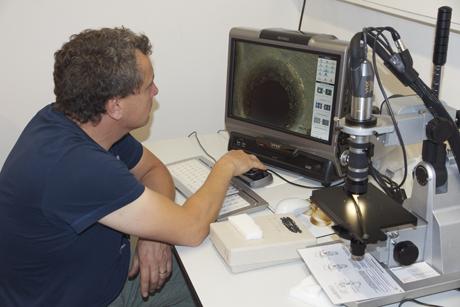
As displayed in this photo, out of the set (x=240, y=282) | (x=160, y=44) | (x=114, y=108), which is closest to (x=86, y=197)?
(x=114, y=108)

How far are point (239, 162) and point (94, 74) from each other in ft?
1.71

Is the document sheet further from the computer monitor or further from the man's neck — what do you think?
the man's neck

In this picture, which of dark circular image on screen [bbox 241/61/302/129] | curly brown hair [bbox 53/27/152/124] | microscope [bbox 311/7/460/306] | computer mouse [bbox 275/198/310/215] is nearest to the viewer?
microscope [bbox 311/7/460/306]

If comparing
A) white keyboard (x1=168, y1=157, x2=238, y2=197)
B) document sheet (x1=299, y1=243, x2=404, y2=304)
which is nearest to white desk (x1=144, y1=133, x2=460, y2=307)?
document sheet (x1=299, y1=243, x2=404, y2=304)

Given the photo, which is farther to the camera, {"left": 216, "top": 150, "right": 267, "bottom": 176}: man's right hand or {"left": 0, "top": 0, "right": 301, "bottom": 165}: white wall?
{"left": 0, "top": 0, "right": 301, "bottom": 165}: white wall

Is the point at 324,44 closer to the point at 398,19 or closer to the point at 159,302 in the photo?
the point at 398,19

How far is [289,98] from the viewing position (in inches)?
66.5

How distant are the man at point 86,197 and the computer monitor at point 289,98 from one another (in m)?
0.35

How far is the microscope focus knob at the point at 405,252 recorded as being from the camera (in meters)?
1.14

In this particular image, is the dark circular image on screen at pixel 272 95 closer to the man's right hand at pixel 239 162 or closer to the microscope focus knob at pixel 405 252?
the man's right hand at pixel 239 162

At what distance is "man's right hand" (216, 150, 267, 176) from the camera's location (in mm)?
1563

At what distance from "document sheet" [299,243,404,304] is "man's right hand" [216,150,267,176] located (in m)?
0.40

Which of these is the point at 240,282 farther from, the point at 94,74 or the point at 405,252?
the point at 94,74

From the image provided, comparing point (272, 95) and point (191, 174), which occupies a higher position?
point (272, 95)
